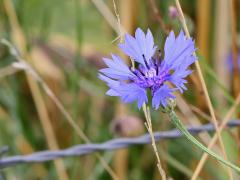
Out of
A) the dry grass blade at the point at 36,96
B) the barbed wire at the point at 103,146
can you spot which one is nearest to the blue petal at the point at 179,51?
the barbed wire at the point at 103,146

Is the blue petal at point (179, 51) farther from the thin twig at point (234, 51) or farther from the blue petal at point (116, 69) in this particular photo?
the thin twig at point (234, 51)

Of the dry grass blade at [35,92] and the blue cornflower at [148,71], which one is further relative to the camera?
the dry grass blade at [35,92]

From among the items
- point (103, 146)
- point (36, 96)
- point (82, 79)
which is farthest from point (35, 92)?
point (103, 146)

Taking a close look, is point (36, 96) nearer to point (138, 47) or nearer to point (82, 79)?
point (82, 79)

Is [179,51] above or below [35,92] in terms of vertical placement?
above

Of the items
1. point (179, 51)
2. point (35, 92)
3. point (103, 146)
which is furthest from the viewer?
point (35, 92)

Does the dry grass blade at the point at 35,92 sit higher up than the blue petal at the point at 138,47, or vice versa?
the blue petal at the point at 138,47

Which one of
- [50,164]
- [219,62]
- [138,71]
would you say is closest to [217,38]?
[219,62]
